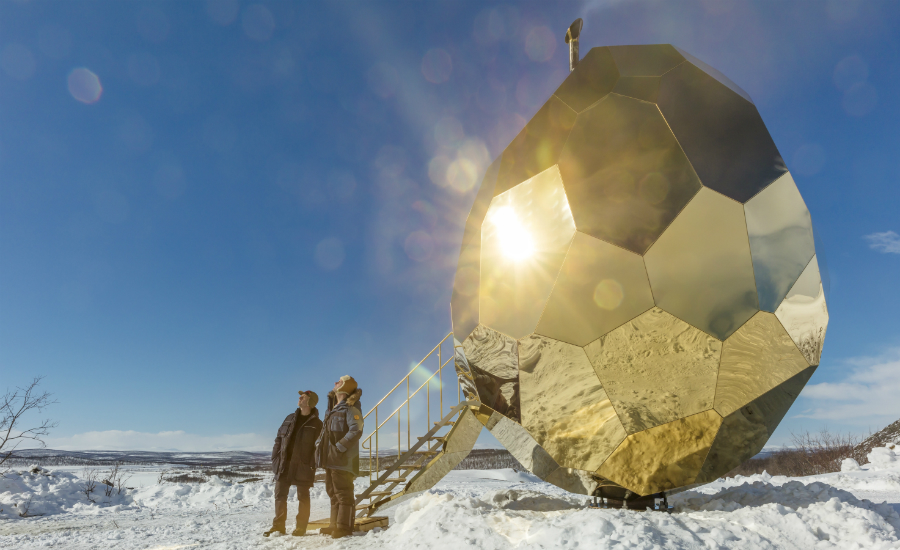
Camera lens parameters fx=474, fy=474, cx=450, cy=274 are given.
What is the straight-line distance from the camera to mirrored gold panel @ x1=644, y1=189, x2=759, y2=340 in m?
3.78

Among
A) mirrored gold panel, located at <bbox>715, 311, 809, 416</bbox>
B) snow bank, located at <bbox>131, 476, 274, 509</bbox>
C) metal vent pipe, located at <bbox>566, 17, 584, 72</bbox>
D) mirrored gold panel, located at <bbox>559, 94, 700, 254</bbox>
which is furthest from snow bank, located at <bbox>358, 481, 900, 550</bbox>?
snow bank, located at <bbox>131, 476, 274, 509</bbox>

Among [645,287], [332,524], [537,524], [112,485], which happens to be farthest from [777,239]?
[112,485]

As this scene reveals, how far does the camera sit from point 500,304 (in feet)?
14.5

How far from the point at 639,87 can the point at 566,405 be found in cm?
301

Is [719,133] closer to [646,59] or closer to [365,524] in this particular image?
[646,59]

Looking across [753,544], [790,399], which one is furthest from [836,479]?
[753,544]

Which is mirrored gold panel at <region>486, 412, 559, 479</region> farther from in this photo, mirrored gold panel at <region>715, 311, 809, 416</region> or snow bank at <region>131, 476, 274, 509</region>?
snow bank at <region>131, 476, 274, 509</region>

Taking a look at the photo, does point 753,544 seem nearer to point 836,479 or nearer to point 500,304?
point 500,304

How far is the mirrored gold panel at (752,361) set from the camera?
3.90 m

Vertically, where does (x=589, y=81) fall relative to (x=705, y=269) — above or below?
above

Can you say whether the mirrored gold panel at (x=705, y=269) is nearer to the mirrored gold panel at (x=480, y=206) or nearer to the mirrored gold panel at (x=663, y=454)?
the mirrored gold panel at (x=663, y=454)

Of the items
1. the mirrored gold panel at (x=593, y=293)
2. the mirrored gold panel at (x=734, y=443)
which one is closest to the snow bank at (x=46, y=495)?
the mirrored gold panel at (x=593, y=293)

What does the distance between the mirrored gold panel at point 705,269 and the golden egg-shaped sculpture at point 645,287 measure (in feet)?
0.04

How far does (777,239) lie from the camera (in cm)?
414
